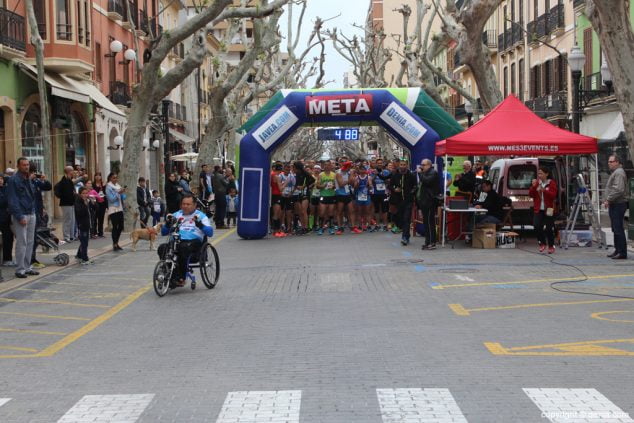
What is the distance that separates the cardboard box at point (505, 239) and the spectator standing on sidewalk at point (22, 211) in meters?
9.35

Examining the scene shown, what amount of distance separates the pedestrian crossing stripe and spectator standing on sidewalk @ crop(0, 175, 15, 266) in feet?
33.3

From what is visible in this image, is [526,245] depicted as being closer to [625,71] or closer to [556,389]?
[625,71]

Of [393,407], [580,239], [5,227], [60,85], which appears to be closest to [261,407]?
[393,407]

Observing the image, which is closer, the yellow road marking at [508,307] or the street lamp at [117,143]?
the yellow road marking at [508,307]

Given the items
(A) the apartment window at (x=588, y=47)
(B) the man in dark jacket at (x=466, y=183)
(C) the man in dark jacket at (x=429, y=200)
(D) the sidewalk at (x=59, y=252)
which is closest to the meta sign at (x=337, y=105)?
(B) the man in dark jacket at (x=466, y=183)

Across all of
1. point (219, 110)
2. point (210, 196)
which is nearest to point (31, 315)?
point (210, 196)

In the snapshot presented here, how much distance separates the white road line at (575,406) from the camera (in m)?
6.05

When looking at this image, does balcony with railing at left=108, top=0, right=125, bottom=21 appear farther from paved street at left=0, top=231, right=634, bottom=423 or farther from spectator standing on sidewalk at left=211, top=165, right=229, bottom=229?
paved street at left=0, top=231, right=634, bottom=423

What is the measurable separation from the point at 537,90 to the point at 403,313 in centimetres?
3999

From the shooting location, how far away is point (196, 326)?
10219 mm

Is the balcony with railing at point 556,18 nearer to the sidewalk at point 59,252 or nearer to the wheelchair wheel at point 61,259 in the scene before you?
the sidewalk at point 59,252

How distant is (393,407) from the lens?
6.41 metres

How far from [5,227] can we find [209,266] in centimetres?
546

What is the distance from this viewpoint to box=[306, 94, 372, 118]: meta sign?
23828 millimetres
